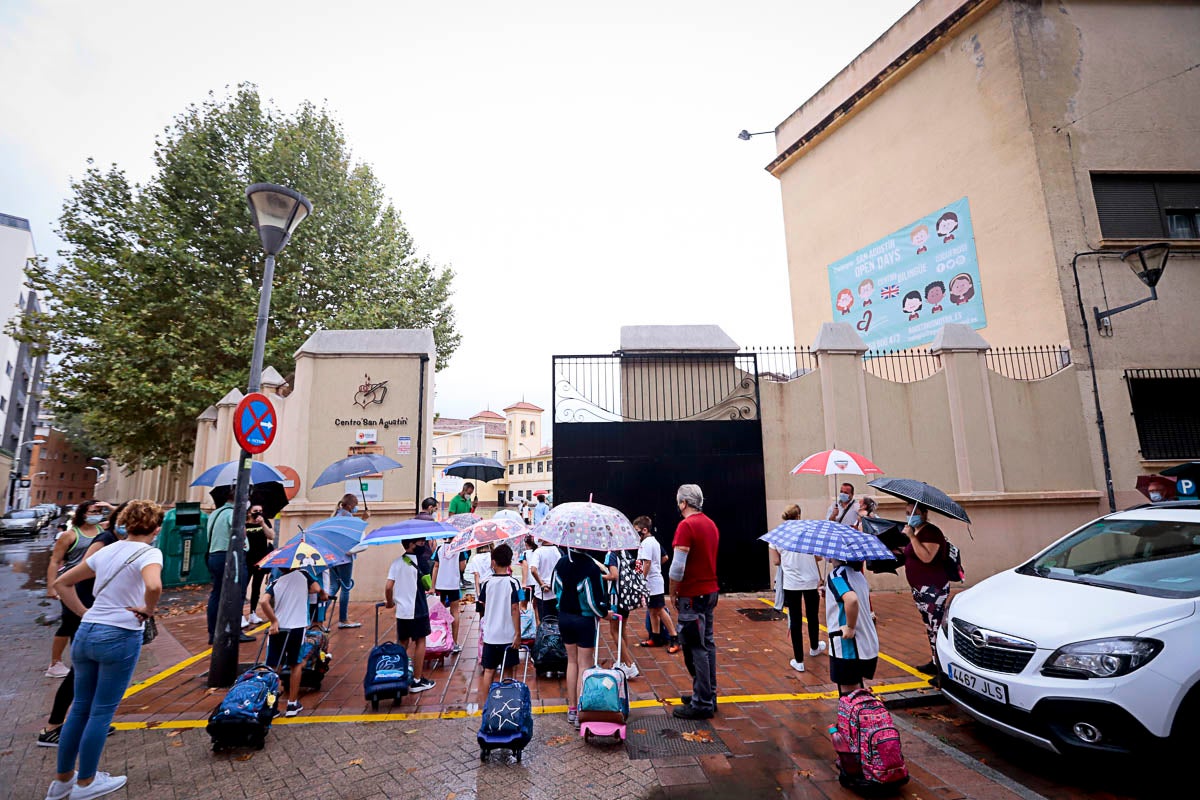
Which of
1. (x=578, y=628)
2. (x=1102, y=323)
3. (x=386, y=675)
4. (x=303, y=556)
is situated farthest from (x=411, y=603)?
(x=1102, y=323)

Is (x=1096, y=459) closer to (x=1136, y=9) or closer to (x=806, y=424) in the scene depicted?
(x=806, y=424)

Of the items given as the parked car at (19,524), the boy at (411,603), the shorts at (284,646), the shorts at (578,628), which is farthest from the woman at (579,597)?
the parked car at (19,524)

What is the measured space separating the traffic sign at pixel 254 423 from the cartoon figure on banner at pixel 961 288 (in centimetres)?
1452

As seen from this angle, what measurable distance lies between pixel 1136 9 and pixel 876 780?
18287mm

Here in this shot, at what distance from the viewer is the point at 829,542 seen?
4.16m

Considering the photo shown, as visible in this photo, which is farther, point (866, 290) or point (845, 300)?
point (845, 300)

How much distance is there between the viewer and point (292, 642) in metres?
5.20

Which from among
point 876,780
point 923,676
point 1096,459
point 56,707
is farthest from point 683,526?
point 1096,459

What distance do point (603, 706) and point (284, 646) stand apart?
299cm

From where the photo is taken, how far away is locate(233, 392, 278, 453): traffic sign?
5820 mm

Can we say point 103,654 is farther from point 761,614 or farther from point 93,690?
point 761,614

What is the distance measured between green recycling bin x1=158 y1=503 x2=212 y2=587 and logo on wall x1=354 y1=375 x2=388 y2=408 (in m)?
5.56

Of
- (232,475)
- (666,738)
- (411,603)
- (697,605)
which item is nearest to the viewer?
(666,738)

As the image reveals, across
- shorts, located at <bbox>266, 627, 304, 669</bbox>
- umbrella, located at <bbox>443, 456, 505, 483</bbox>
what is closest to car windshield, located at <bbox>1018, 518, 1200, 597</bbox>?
shorts, located at <bbox>266, 627, 304, 669</bbox>
